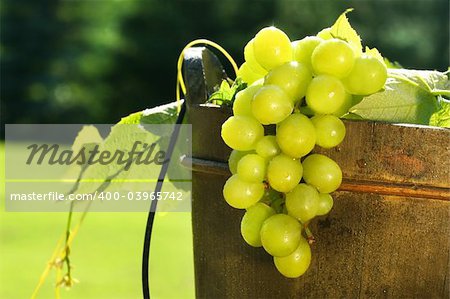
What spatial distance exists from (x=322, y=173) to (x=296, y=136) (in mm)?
70

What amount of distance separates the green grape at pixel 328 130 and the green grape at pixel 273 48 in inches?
4.1

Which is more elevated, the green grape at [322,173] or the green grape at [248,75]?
the green grape at [248,75]

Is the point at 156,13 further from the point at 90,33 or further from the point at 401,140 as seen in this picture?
the point at 401,140

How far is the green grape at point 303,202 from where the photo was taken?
1.06 metres

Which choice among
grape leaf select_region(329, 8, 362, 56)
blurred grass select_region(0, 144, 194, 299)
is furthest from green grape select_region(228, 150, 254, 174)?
blurred grass select_region(0, 144, 194, 299)

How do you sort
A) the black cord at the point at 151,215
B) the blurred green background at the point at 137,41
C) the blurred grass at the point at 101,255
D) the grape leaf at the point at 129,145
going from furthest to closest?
the blurred green background at the point at 137,41 → the blurred grass at the point at 101,255 → the grape leaf at the point at 129,145 → the black cord at the point at 151,215

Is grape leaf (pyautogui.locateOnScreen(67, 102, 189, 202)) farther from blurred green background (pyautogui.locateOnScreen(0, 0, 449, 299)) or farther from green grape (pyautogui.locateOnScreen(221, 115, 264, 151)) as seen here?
blurred green background (pyautogui.locateOnScreen(0, 0, 449, 299))

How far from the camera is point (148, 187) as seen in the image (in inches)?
65.6

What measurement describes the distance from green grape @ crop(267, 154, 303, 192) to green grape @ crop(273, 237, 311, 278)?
99 millimetres

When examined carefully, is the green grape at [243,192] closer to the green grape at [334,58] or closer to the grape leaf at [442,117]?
the green grape at [334,58]

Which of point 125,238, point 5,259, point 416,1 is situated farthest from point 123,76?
point 5,259

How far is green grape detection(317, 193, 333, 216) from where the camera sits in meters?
1.10

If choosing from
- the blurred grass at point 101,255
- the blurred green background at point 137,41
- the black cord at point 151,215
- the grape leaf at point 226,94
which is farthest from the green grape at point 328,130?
the blurred green background at point 137,41

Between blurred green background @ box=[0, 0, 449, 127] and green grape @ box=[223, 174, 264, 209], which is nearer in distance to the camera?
green grape @ box=[223, 174, 264, 209]
